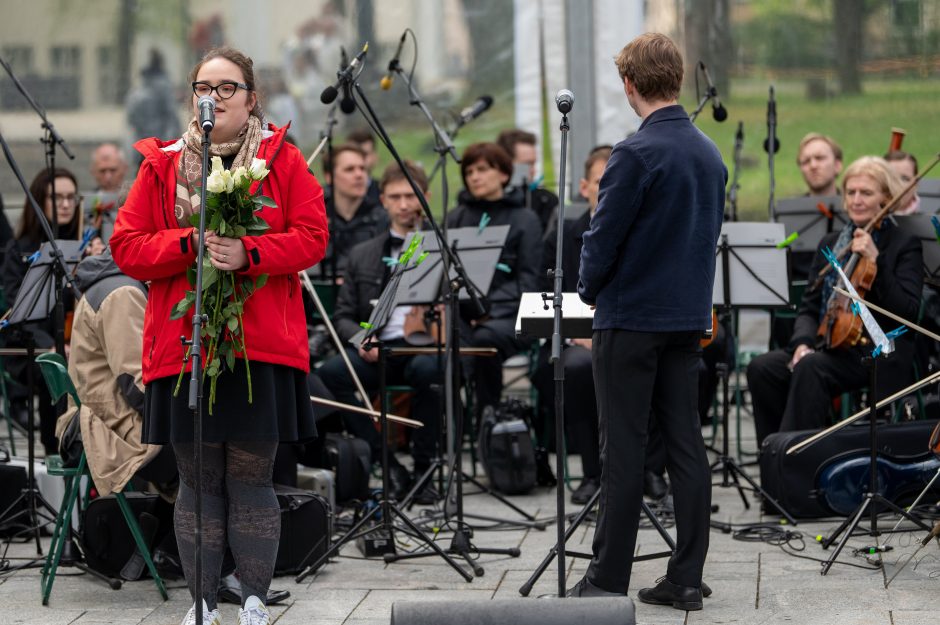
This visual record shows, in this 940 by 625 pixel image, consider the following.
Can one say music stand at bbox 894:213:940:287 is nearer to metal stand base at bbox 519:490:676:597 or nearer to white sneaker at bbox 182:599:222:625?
metal stand base at bbox 519:490:676:597

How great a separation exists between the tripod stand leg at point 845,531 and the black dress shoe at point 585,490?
1274 mm

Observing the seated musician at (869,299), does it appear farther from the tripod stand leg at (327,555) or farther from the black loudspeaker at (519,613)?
the black loudspeaker at (519,613)

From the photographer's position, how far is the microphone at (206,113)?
360 cm

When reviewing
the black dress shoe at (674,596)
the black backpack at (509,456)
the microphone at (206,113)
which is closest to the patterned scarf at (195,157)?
the microphone at (206,113)

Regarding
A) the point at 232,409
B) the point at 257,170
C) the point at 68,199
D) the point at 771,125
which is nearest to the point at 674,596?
the point at 232,409

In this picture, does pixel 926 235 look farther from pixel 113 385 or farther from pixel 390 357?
pixel 113 385

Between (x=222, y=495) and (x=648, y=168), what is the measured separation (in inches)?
63.7

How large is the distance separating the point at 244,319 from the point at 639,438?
1307mm

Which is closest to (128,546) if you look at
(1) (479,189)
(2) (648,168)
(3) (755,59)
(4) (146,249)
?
(4) (146,249)

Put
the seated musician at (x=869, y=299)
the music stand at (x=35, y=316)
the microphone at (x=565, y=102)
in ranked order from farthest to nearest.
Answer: the seated musician at (x=869, y=299), the music stand at (x=35, y=316), the microphone at (x=565, y=102)

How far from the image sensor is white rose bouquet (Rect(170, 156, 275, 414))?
3.87 meters

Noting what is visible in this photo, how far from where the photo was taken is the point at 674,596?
4.52m

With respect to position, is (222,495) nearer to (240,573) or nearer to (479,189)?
(240,573)

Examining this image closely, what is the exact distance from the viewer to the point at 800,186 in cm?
914
